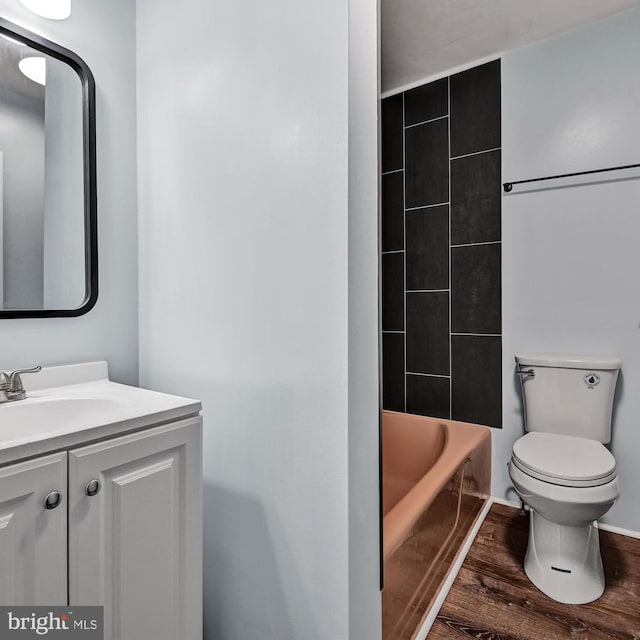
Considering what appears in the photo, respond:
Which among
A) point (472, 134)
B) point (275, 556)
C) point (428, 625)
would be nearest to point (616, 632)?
point (428, 625)

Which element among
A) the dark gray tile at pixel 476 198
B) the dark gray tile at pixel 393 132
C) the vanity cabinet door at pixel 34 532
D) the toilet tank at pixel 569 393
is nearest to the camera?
the vanity cabinet door at pixel 34 532

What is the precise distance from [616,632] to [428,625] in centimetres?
63

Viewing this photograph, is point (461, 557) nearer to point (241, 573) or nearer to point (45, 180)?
point (241, 573)

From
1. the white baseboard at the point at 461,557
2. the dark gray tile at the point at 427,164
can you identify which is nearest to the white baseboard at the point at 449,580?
the white baseboard at the point at 461,557

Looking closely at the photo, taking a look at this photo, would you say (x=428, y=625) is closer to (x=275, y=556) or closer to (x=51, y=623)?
(x=275, y=556)

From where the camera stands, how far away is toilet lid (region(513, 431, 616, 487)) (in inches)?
59.2

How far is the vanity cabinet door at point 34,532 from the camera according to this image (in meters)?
0.70

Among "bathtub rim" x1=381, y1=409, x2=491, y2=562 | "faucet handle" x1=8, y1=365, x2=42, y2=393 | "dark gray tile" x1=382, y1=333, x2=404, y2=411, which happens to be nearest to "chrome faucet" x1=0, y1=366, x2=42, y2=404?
"faucet handle" x1=8, y1=365, x2=42, y2=393

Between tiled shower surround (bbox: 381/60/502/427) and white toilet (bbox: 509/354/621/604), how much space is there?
293 mm

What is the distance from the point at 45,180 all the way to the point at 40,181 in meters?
0.01

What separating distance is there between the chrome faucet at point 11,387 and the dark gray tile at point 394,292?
1.97 meters

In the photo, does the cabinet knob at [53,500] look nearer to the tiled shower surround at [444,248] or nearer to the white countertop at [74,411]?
the white countertop at [74,411]

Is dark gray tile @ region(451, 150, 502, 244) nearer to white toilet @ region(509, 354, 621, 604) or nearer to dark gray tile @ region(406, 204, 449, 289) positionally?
dark gray tile @ region(406, 204, 449, 289)

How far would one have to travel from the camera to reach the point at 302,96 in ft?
3.24
